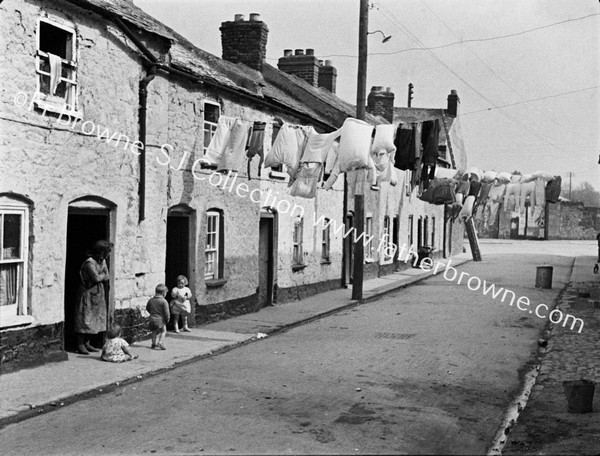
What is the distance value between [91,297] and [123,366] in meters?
1.56

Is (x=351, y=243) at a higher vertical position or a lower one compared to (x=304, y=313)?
higher

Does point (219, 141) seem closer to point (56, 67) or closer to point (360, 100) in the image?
point (56, 67)

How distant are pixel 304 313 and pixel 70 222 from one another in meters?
7.17

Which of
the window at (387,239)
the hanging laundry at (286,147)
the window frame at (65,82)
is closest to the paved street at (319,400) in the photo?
the hanging laundry at (286,147)

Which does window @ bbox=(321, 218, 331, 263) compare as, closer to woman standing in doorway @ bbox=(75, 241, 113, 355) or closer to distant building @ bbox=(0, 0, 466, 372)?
distant building @ bbox=(0, 0, 466, 372)

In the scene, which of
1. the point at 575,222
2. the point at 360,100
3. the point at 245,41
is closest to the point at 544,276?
the point at 360,100

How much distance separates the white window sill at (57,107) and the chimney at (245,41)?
1245cm

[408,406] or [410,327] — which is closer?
[408,406]

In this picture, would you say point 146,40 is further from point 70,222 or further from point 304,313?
point 304,313

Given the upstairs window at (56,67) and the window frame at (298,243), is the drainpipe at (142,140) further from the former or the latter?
the window frame at (298,243)

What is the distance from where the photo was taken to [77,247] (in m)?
13.6

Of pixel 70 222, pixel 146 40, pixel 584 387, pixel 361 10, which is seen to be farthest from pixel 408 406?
pixel 361 10

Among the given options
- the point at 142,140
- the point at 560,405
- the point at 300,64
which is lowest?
the point at 560,405

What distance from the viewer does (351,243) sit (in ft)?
89.5
